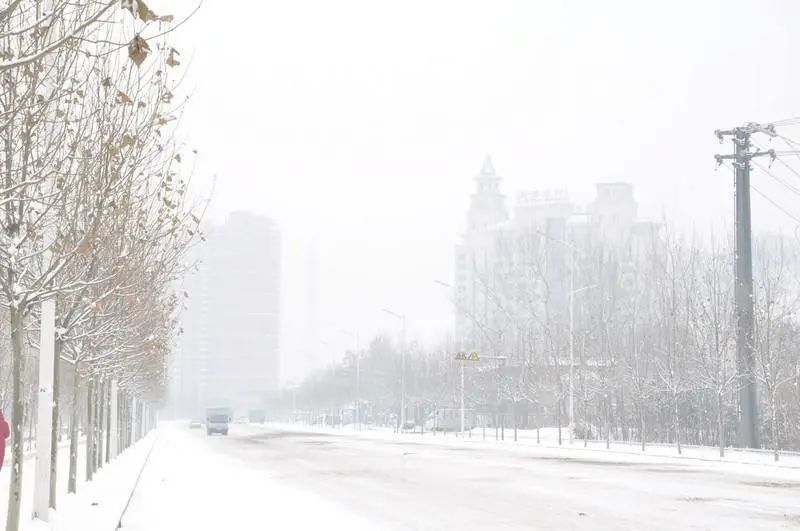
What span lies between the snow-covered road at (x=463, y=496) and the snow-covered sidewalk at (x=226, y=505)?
0.02 meters

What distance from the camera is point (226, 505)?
2086 centimetres

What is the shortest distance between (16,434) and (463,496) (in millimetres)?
10808

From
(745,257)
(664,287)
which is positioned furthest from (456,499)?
(664,287)

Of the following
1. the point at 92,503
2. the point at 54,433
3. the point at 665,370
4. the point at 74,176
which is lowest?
the point at 92,503

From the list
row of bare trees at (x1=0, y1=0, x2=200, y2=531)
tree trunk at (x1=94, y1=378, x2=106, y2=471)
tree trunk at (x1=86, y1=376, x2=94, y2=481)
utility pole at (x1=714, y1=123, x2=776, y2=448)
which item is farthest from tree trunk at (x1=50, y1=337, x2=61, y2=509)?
utility pole at (x1=714, y1=123, x2=776, y2=448)

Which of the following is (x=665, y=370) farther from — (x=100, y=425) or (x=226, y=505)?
(x=226, y=505)

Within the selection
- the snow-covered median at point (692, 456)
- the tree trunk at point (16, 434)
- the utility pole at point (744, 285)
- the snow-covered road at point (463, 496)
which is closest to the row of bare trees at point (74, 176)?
the tree trunk at point (16, 434)

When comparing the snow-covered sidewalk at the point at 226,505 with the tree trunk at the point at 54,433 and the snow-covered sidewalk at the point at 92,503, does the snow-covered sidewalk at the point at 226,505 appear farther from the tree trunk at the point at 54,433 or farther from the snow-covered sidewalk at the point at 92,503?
the tree trunk at the point at 54,433

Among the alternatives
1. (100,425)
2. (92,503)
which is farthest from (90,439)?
(92,503)

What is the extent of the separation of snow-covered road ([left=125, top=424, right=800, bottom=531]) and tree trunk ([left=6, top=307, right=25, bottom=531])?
125 inches

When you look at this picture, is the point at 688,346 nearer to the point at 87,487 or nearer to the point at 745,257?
the point at 745,257

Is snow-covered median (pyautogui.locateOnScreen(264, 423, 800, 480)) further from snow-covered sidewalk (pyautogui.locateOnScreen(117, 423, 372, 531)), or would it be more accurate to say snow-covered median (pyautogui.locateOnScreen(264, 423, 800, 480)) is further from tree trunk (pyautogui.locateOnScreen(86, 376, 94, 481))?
tree trunk (pyautogui.locateOnScreen(86, 376, 94, 481))

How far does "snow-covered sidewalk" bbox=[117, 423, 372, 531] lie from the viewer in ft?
57.1

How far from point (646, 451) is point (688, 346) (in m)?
8.87
